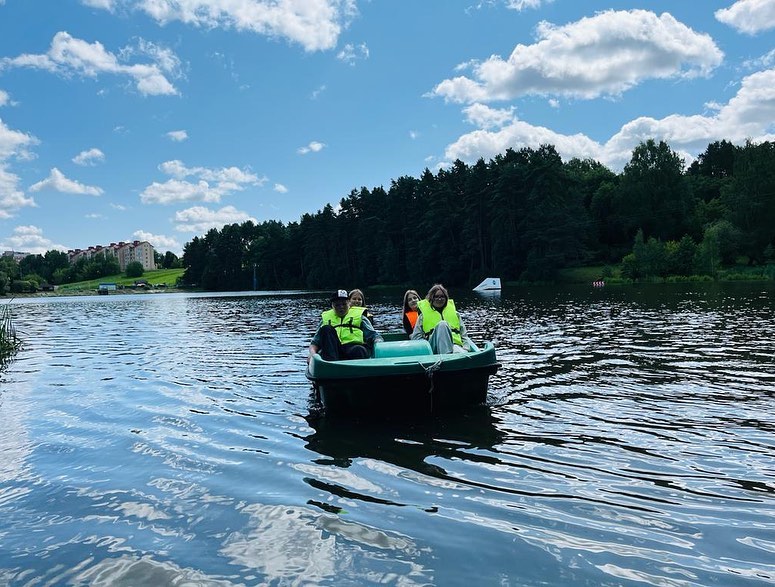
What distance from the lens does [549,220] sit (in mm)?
72688

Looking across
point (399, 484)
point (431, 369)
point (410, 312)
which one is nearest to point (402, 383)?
point (431, 369)

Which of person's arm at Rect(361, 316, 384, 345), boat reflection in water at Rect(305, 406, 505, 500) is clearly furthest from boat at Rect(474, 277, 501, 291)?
boat reflection in water at Rect(305, 406, 505, 500)

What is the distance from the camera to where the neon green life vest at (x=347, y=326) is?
10680 millimetres

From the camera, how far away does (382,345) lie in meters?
10.4

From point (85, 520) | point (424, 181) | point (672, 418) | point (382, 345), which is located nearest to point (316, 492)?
point (85, 520)

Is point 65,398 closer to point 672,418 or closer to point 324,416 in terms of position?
point 324,416

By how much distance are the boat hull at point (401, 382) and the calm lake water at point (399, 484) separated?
1.10ft

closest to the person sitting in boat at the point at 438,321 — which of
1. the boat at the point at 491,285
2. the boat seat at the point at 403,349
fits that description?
the boat seat at the point at 403,349

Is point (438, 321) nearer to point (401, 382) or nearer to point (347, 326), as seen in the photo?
point (347, 326)

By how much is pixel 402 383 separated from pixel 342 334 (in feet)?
8.07

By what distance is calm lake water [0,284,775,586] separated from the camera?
4.42m

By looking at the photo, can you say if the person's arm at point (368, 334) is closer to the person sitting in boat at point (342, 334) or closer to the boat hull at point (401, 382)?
the person sitting in boat at point (342, 334)

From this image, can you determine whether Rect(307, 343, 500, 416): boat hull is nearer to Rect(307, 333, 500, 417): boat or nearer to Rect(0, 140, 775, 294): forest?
Rect(307, 333, 500, 417): boat

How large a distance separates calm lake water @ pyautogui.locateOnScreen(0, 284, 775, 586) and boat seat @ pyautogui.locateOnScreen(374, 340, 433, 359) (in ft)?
4.89
